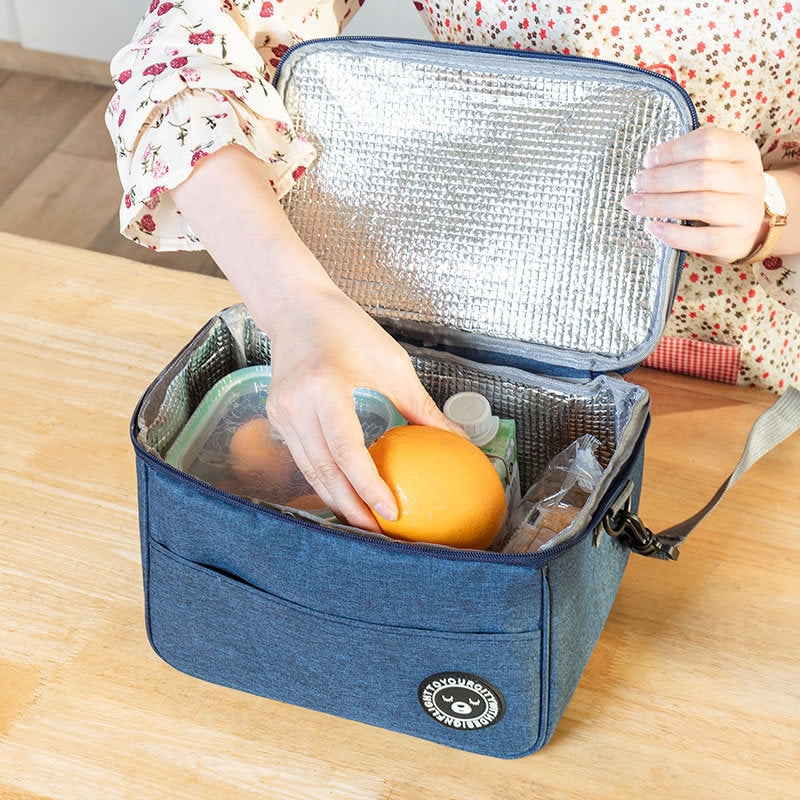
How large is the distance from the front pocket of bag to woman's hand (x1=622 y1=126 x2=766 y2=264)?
336 mm

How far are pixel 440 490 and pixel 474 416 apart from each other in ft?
A: 0.45

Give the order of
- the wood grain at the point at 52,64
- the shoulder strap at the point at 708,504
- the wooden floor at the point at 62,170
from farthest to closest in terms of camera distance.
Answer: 1. the wood grain at the point at 52,64
2. the wooden floor at the point at 62,170
3. the shoulder strap at the point at 708,504

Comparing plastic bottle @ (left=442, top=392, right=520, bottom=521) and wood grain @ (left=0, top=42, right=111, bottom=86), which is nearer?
plastic bottle @ (left=442, top=392, right=520, bottom=521)

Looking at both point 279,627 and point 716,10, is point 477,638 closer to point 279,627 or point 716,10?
point 279,627

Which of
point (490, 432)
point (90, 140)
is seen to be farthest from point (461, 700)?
point (90, 140)

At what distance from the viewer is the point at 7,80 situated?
2.79 metres

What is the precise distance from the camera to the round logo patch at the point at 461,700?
2.20 feet

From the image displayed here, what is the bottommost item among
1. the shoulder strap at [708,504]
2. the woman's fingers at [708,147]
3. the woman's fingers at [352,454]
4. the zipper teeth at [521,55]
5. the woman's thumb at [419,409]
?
the shoulder strap at [708,504]

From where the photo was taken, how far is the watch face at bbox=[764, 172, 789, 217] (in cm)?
79

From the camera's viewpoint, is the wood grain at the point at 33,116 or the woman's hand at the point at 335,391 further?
the wood grain at the point at 33,116

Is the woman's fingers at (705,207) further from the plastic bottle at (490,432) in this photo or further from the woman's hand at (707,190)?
the plastic bottle at (490,432)

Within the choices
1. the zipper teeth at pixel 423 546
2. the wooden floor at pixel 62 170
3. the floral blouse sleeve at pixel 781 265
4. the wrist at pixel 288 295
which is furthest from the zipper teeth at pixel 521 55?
the wooden floor at pixel 62 170

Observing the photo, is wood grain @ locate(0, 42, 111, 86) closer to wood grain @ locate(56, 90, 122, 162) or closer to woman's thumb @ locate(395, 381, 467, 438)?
wood grain @ locate(56, 90, 122, 162)

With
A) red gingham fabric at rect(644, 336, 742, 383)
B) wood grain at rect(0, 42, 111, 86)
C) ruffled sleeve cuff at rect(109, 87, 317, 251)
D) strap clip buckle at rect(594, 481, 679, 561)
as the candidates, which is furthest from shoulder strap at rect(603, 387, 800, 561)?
wood grain at rect(0, 42, 111, 86)
